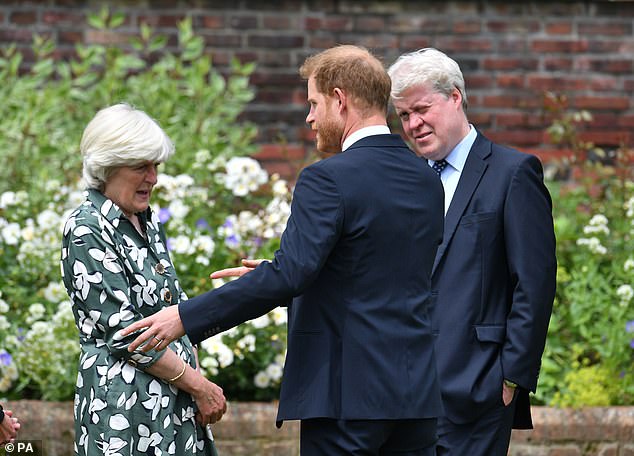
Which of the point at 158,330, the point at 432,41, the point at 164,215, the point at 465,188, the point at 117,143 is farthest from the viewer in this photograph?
the point at 432,41

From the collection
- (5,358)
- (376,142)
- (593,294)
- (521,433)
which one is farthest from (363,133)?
(593,294)

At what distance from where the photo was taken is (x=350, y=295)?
303cm

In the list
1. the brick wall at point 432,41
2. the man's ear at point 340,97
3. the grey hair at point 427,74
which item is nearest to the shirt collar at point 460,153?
A: the grey hair at point 427,74

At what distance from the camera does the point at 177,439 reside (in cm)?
338

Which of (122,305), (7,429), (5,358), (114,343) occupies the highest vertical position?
(122,305)

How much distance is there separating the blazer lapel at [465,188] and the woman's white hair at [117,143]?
0.93 meters

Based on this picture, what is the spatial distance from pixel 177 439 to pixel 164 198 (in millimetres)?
2142

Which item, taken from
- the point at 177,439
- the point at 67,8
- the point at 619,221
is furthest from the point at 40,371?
the point at 619,221

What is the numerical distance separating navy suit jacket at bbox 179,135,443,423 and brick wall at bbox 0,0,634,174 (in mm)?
3428

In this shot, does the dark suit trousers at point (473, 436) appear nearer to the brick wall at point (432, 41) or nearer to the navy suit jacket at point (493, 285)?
the navy suit jacket at point (493, 285)

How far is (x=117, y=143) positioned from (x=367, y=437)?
112cm

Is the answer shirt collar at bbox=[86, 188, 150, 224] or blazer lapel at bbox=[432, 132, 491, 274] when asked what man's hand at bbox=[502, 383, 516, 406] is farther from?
shirt collar at bbox=[86, 188, 150, 224]

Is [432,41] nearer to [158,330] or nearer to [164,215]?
[164,215]

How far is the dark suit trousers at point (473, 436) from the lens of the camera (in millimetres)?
3516
